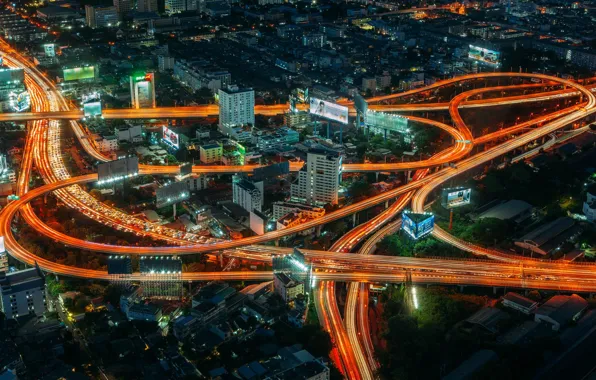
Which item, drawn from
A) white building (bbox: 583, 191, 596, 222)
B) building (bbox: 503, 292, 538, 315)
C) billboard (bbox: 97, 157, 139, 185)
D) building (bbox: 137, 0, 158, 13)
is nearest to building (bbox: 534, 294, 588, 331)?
building (bbox: 503, 292, 538, 315)

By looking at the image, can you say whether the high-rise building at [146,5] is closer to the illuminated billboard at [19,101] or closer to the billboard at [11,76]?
the billboard at [11,76]

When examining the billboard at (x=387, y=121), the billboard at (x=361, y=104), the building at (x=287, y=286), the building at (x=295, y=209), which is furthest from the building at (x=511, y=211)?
the billboard at (x=361, y=104)

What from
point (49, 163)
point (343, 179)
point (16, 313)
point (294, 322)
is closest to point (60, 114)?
point (49, 163)

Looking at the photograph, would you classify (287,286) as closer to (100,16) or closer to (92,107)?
(92,107)

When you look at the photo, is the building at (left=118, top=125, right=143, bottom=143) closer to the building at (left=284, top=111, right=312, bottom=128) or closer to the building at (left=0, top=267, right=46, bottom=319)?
the building at (left=284, top=111, right=312, bottom=128)

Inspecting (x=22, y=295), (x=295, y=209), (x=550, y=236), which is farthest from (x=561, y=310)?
(x=22, y=295)

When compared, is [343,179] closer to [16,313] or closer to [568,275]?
[568,275]
